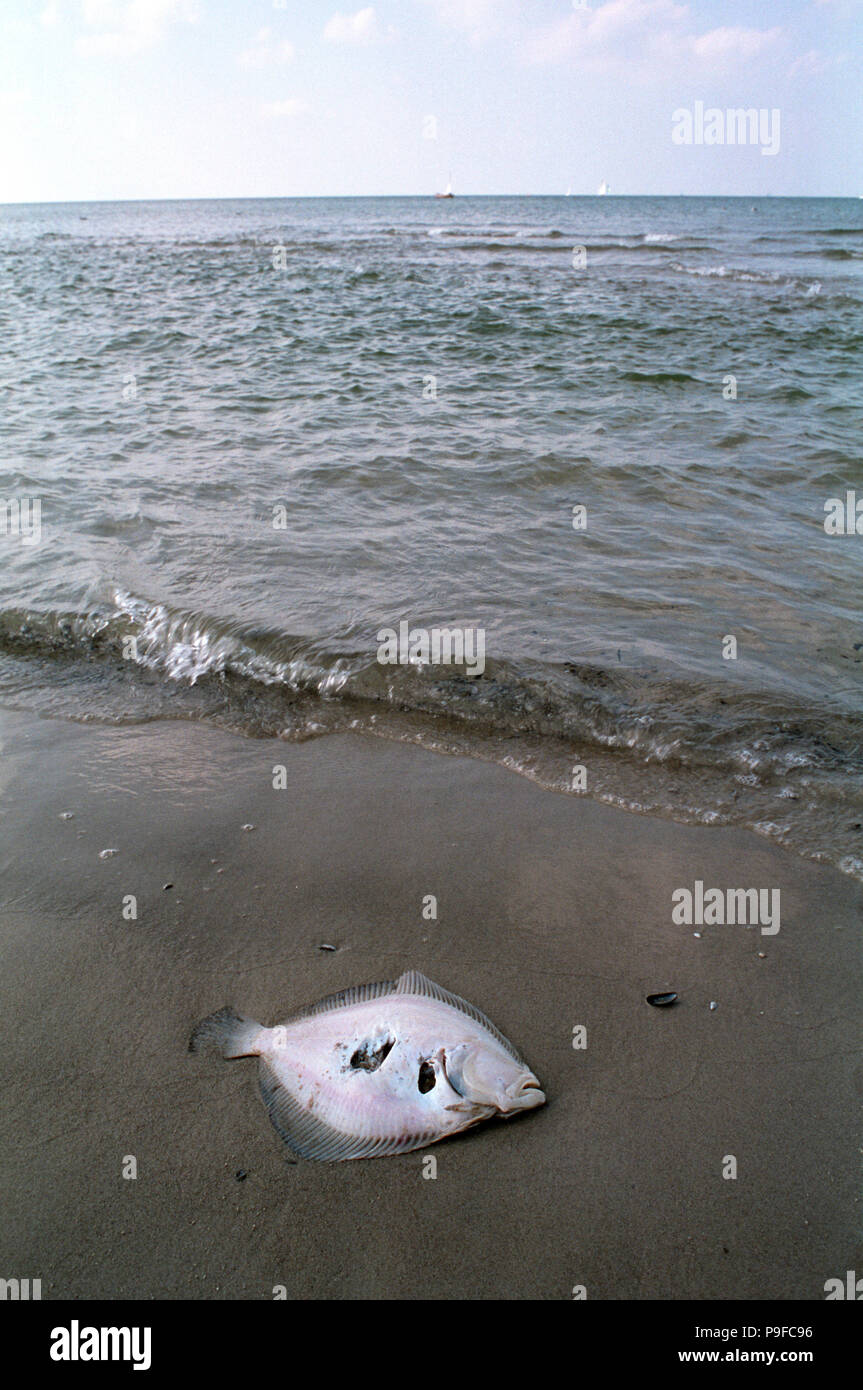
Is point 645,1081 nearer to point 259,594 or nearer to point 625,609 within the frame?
point 625,609

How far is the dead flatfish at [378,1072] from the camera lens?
261cm

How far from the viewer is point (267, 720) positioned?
5.01 m

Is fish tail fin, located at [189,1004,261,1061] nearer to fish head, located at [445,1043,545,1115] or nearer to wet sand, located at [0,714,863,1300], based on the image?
wet sand, located at [0,714,863,1300]

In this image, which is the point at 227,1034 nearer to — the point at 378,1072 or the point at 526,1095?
the point at 378,1072

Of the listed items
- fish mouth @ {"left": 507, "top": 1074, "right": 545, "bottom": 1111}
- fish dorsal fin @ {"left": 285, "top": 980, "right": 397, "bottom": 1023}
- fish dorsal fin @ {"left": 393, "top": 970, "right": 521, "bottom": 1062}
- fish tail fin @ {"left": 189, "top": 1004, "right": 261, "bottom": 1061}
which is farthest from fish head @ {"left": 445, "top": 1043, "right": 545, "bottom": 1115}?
fish tail fin @ {"left": 189, "top": 1004, "right": 261, "bottom": 1061}

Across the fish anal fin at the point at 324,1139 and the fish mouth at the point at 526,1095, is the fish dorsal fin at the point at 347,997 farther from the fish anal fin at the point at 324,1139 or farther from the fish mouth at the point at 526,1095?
the fish mouth at the point at 526,1095

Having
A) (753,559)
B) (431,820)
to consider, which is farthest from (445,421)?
(431,820)

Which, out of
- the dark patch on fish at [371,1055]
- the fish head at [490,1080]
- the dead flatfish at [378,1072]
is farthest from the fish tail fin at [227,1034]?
the fish head at [490,1080]

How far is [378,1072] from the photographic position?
2.71m

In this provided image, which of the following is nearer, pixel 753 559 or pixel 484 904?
pixel 484 904

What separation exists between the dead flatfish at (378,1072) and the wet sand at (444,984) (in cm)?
7

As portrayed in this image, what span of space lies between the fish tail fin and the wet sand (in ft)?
0.17
